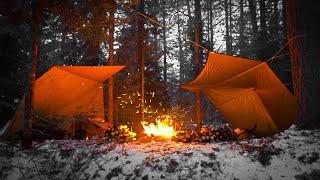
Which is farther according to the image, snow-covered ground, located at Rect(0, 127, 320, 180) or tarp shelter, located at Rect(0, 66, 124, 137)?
tarp shelter, located at Rect(0, 66, 124, 137)

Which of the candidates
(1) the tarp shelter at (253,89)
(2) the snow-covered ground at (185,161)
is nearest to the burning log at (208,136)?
(1) the tarp shelter at (253,89)

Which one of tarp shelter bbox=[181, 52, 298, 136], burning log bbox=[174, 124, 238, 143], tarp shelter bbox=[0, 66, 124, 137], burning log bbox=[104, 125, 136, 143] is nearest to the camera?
burning log bbox=[174, 124, 238, 143]

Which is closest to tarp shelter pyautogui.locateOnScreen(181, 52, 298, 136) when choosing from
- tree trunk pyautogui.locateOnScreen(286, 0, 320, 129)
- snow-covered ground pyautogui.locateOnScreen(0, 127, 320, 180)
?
tree trunk pyautogui.locateOnScreen(286, 0, 320, 129)

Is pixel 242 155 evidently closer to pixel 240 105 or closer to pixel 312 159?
pixel 312 159

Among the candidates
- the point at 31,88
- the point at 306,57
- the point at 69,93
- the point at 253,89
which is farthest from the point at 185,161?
the point at 69,93

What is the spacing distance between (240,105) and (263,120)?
118 cm

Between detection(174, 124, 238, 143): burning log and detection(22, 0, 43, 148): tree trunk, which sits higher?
detection(22, 0, 43, 148): tree trunk

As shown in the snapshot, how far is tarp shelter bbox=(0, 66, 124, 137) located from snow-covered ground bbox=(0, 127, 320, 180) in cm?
388

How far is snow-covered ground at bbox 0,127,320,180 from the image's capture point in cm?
627

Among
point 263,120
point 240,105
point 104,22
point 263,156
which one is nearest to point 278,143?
point 263,156

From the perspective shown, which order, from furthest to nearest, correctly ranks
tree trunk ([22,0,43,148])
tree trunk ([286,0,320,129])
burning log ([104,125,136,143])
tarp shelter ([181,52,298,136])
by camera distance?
1. burning log ([104,125,136,143])
2. tarp shelter ([181,52,298,136])
3. tree trunk ([22,0,43,148])
4. tree trunk ([286,0,320,129])

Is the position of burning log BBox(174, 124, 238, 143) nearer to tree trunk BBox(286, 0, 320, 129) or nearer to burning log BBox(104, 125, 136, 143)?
burning log BBox(104, 125, 136, 143)

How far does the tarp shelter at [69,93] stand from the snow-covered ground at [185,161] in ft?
12.7

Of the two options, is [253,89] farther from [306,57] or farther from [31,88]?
[31,88]
